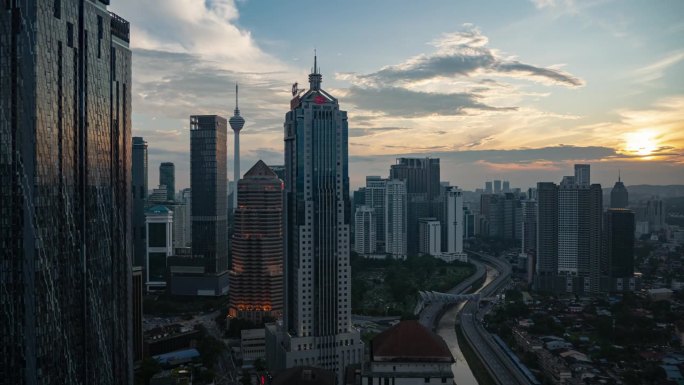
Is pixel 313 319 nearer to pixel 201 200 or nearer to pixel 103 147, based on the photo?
pixel 103 147

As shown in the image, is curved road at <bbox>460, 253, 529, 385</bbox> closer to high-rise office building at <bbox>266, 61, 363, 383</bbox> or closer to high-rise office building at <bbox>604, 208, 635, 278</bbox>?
high-rise office building at <bbox>266, 61, 363, 383</bbox>

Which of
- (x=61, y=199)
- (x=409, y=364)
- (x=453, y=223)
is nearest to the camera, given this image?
(x=61, y=199)

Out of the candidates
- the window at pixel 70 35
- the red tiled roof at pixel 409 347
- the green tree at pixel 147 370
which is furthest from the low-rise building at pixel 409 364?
the green tree at pixel 147 370

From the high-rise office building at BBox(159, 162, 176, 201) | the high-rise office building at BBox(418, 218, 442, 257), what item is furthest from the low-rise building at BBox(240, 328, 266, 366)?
the high-rise office building at BBox(159, 162, 176, 201)

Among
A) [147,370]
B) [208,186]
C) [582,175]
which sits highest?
[582,175]

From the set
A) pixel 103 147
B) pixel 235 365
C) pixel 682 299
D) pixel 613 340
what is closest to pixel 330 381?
pixel 103 147

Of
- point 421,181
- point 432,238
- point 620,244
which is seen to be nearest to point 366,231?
point 432,238

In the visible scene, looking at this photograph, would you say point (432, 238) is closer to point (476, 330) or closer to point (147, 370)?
point (476, 330)
